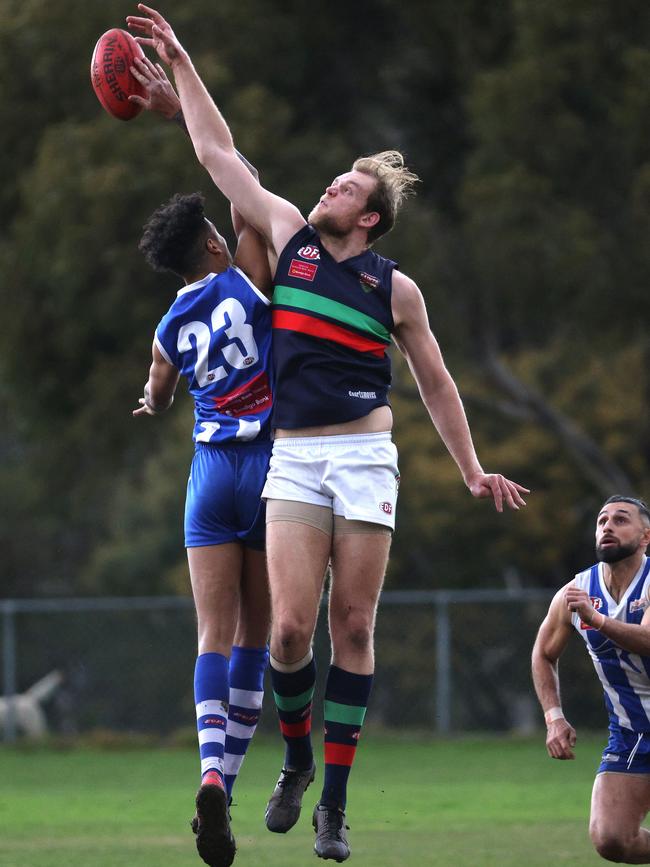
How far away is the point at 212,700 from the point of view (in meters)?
7.04

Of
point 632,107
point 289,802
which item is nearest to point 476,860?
point 289,802

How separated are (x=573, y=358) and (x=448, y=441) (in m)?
19.6

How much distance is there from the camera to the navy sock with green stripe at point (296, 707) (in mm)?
7055

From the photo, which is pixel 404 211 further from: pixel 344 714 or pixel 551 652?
pixel 344 714

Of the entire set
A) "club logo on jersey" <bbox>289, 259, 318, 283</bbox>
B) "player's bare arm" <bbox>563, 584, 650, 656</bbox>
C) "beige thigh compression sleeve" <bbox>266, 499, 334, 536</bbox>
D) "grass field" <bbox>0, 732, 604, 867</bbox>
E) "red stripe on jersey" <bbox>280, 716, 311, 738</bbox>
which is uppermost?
"club logo on jersey" <bbox>289, 259, 318, 283</bbox>

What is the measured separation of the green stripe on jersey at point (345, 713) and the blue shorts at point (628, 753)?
77.0 inches

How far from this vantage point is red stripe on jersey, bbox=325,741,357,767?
694cm

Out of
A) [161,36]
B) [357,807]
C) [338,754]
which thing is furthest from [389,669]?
[161,36]

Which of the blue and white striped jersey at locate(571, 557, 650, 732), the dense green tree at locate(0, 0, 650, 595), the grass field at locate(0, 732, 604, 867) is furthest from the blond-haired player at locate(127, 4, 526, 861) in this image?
the dense green tree at locate(0, 0, 650, 595)

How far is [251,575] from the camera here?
7.33 metres

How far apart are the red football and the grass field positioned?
3.95 meters

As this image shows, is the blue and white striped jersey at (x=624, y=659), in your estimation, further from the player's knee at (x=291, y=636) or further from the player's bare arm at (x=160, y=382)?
the player's bare arm at (x=160, y=382)

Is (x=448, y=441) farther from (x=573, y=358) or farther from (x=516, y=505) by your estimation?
(x=573, y=358)

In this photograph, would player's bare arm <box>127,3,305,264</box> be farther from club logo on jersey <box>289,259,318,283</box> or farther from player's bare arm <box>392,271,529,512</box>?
player's bare arm <box>392,271,529,512</box>
